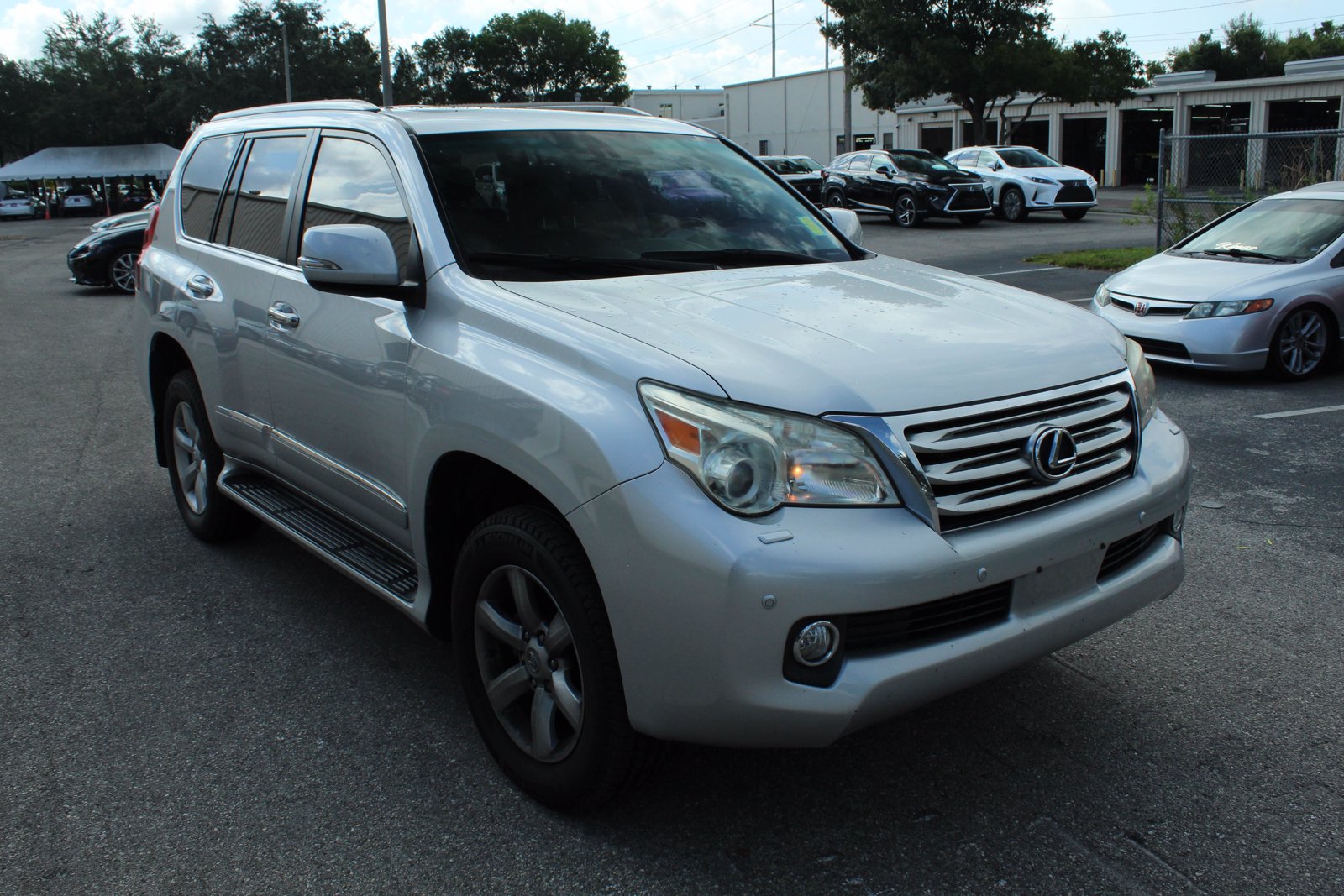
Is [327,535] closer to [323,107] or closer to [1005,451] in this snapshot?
[323,107]

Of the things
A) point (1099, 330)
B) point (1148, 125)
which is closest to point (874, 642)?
point (1099, 330)

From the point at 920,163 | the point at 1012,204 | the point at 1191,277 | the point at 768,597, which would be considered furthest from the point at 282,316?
the point at 1012,204

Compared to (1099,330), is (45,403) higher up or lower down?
lower down

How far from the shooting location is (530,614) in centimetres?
292

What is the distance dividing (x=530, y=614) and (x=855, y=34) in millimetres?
37813

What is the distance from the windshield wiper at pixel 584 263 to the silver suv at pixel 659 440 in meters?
0.01

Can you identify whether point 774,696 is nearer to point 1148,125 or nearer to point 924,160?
point 924,160

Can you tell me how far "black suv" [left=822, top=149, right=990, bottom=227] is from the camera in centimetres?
2386

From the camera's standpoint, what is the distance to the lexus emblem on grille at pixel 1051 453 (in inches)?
110

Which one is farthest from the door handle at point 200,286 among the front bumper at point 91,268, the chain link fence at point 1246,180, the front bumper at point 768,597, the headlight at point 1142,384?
the front bumper at point 91,268

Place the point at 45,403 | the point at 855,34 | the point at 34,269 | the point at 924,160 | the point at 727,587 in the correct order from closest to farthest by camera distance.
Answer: the point at 727,587, the point at 45,403, the point at 34,269, the point at 924,160, the point at 855,34

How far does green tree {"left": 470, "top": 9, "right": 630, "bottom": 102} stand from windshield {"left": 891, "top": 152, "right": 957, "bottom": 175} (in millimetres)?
66862

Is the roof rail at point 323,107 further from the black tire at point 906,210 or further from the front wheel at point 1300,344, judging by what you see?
the black tire at point 906,210

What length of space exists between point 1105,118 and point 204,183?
42.1 metres
